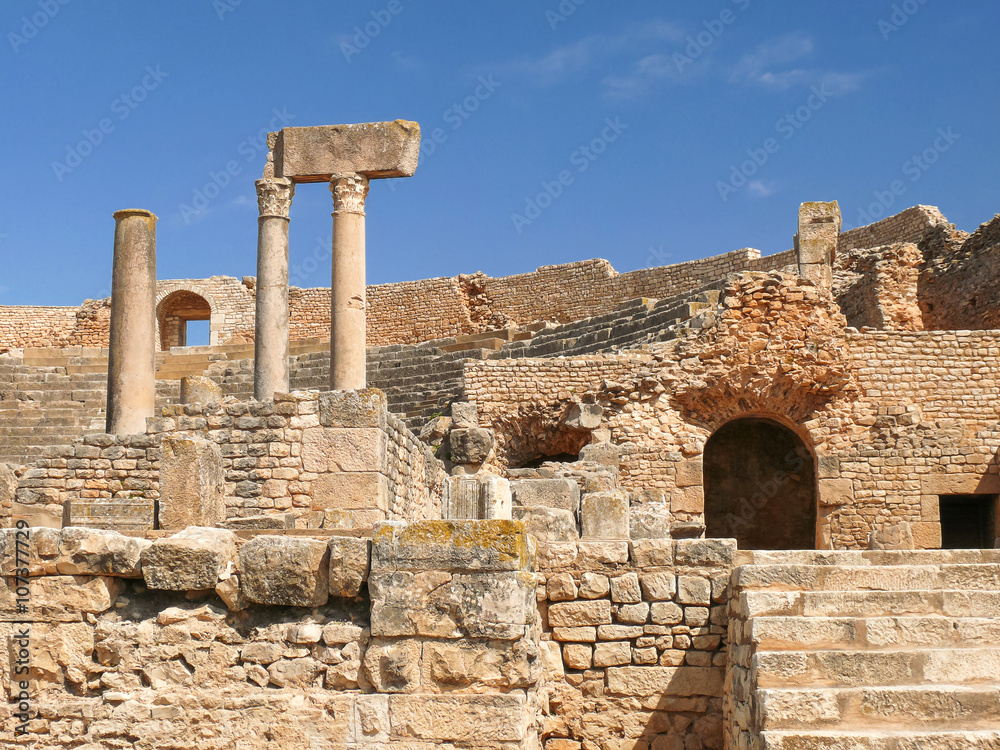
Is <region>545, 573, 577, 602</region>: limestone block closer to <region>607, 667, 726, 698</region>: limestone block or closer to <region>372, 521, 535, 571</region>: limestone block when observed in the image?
<region>607, 667, 726, 698</region>: limestone block

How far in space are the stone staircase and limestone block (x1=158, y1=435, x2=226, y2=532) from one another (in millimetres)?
4555

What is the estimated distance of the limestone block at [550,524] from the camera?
620 cm

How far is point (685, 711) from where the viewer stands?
5930 millimetres

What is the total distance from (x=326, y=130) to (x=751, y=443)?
10.5 m

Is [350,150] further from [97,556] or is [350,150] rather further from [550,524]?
[97,556]

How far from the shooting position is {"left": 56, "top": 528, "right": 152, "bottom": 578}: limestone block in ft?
16.3

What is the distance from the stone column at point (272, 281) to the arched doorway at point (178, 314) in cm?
2264

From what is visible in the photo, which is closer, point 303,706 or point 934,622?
point 303,706

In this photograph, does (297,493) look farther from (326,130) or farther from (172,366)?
(172,366)

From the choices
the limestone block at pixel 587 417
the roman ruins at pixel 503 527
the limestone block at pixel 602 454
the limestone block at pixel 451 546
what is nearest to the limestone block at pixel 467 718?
the roman ruins at pixel 503 527

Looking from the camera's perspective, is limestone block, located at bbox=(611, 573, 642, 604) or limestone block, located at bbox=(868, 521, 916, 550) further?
limestone block, located at bbox=(868, 521, 916, 550)

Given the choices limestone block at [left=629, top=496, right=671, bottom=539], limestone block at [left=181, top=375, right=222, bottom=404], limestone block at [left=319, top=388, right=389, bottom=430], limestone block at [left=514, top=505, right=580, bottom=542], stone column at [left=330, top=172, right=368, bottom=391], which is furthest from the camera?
stone column at [left=330, top=172, right=368, bottom=391]

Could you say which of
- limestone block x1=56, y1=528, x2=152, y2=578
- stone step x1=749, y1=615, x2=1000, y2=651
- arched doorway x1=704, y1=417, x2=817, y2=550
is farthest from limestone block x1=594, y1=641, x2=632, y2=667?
arched doorway x1=704, y1=417, x2=817, y2=550

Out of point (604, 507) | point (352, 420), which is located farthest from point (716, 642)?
point (352, 420)
